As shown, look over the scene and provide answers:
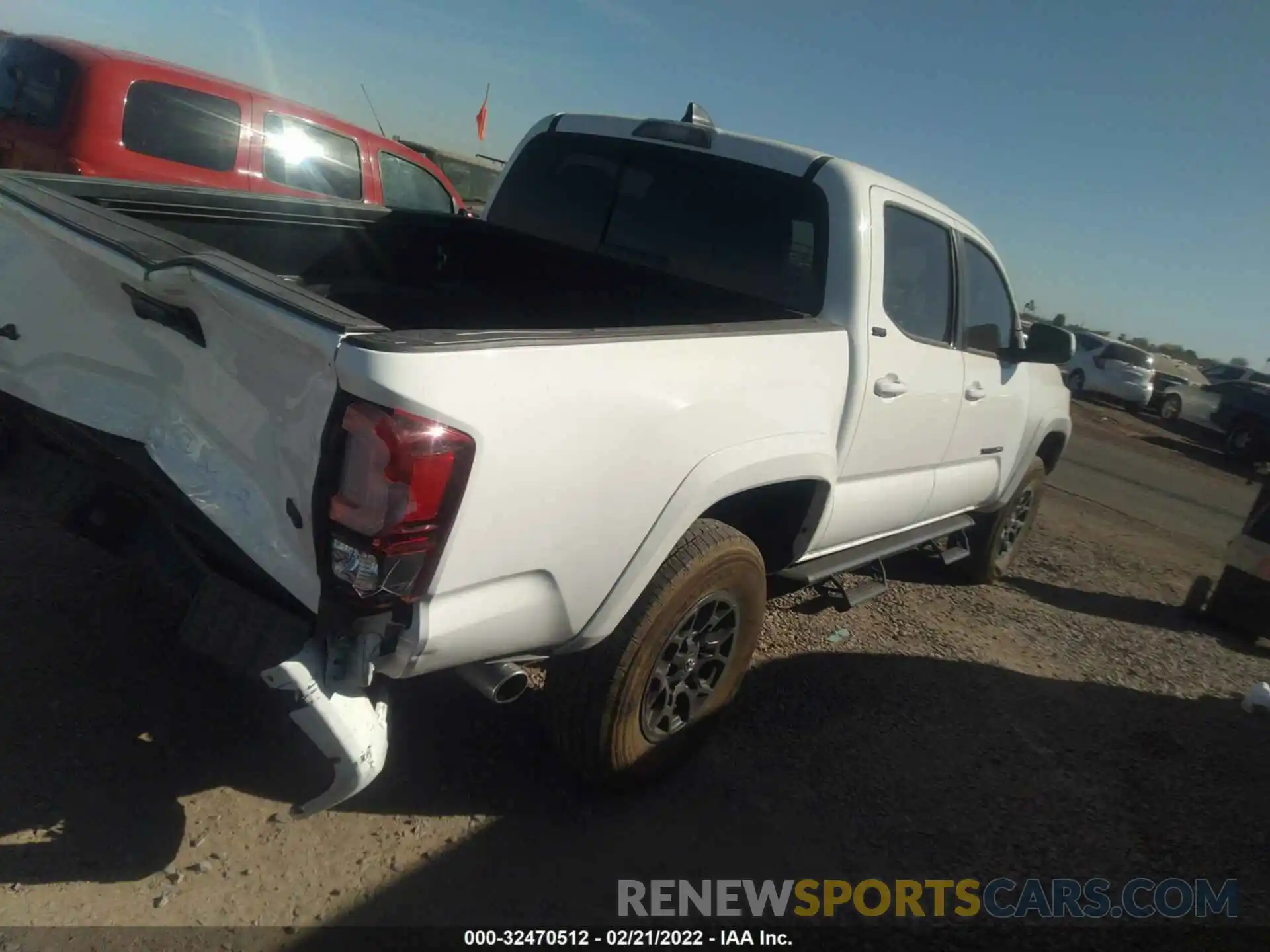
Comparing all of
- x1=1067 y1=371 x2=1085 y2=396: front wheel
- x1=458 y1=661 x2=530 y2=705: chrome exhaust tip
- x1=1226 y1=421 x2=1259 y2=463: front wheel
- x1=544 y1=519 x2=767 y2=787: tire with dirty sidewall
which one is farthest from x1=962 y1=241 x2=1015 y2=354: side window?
x1=1067 y1=371 x2=1085 y2=396: front wheel

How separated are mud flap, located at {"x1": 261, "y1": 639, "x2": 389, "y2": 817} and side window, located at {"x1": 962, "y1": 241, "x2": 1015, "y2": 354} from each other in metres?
3.21

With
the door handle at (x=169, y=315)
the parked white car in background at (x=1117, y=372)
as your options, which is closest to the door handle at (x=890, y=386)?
the door handle at (x=169, y=315)

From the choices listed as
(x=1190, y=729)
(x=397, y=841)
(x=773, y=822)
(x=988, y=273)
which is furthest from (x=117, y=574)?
(x=1190, y=729)

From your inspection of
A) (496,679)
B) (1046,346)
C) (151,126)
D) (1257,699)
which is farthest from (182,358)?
(1257,699)

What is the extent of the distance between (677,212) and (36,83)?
4.64m

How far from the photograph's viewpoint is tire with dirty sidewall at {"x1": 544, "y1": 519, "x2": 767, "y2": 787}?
254cm

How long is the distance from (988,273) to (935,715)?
7.34 ft

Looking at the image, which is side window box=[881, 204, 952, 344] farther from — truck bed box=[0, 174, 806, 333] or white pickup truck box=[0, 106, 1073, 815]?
truck bed box=[0, 174, 806, 333]

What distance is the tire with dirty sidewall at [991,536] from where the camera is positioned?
214 inches

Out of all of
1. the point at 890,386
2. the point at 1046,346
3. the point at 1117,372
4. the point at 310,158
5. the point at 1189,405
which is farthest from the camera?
the point at 1189,405

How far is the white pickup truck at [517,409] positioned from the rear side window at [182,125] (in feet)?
9.70

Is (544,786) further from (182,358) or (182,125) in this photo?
(182,125)

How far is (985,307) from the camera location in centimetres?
447

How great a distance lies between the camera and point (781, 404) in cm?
278
